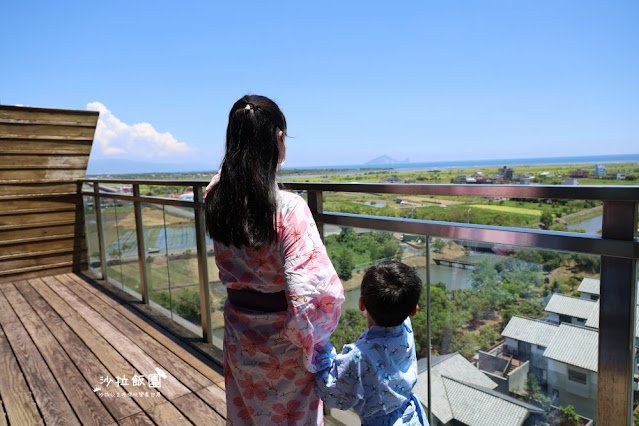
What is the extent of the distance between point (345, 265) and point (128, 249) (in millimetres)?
3100

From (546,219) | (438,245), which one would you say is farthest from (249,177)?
(546,219)

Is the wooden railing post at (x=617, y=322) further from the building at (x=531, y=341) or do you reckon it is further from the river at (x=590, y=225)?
the building at (x=531, y=341)

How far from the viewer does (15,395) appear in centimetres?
224

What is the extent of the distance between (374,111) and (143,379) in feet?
275

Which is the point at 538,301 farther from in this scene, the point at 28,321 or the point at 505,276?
the point at 28,321

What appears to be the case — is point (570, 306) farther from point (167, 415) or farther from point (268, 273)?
point (167, 415)

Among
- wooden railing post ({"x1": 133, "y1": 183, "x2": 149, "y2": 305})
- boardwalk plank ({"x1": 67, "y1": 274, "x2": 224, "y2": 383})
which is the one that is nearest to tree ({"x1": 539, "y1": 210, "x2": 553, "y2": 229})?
boardwalk plank ({"x1": 67, "y1": 274, "x2": 224, "y2": 383})

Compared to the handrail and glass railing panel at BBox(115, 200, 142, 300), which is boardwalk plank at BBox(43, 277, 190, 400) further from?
the handrail

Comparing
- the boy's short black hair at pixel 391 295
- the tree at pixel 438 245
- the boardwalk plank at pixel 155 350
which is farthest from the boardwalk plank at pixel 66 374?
the tree at pixel 438 245

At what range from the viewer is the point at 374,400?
1.04m

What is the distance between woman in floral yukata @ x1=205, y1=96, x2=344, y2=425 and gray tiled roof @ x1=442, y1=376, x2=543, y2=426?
45 centimetres

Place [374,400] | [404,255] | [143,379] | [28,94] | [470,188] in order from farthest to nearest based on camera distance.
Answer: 1. [28,94]
2. [143,379]
3. [404,255]
4. [470,188]
5. [374,400]

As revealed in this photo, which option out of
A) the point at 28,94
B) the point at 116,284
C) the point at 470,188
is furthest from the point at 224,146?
the point at 28,94

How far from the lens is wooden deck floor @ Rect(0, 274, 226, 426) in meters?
2.04
